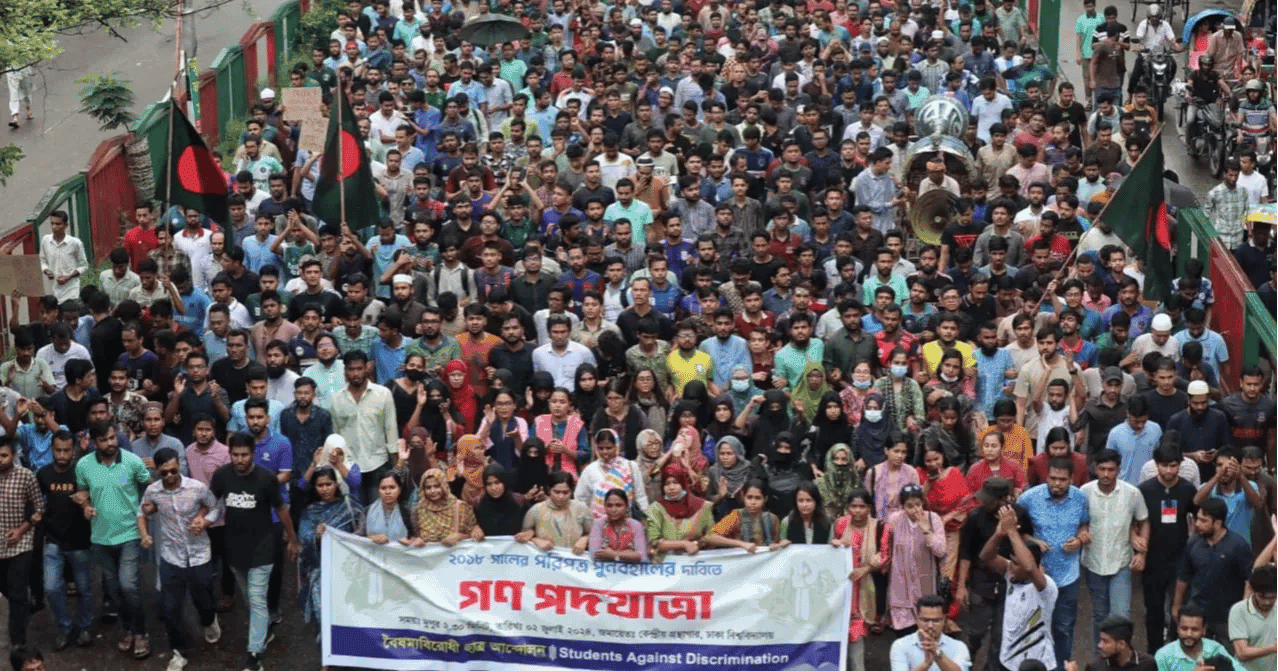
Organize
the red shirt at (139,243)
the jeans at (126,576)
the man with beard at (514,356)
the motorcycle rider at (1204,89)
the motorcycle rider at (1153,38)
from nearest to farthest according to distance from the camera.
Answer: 1. the jeans at (126,576)
2. the man with beard at (514,356)
3. the red shirt at (139,243)
4. the motorcycle rider at (1204,89)
5. the motorcycle rider at (1153,38)

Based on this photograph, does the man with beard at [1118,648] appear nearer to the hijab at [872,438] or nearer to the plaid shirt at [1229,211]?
the hijab at [872,438]

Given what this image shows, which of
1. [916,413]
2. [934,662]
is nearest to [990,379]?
[916,413]

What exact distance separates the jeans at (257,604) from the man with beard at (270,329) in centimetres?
274

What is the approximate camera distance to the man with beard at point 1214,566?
1385 centimetres

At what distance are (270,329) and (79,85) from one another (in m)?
17.0

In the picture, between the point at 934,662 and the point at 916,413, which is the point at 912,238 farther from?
the point at 934,662

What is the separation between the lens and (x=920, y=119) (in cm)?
2266

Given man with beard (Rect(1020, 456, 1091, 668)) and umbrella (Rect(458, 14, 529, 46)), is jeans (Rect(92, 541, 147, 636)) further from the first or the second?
umbrella (Rect(458, 14, 529, 46))

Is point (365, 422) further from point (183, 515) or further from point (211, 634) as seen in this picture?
point (211, 634)

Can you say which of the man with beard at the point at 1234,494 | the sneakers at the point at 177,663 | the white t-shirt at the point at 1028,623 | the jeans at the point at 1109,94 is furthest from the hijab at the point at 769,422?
the jeans at the point at 1109,94

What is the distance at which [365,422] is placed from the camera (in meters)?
15.6

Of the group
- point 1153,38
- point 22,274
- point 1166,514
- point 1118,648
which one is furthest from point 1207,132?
point 22,274

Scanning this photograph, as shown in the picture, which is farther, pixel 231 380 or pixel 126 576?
pixel 231 380

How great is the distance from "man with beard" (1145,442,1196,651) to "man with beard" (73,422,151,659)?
6.66m
